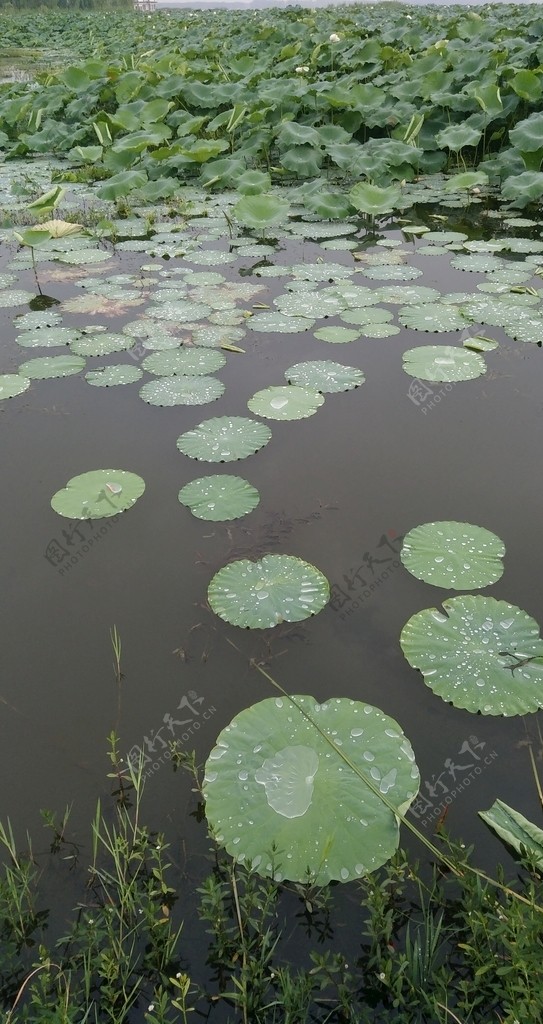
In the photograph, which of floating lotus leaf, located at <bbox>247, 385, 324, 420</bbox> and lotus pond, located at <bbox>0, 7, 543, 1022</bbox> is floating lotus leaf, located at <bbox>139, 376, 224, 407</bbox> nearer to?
lotus pond, located at <bbox>0, 7, 543, 1022</bbox>

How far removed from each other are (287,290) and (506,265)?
5.11 ft

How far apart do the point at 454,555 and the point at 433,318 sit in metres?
2.04

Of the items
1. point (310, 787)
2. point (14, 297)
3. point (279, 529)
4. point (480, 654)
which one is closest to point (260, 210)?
point (14, 297)

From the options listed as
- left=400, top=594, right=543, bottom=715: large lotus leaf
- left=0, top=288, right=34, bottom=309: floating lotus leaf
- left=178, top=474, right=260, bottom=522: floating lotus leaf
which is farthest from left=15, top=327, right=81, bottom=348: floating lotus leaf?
left=400, top=594, right=543, bottom=715: large lotus leaf

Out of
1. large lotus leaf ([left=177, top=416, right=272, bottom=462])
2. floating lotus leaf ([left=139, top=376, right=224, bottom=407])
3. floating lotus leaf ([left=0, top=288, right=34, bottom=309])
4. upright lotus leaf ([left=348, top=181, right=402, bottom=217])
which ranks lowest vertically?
large lotus leaf ([left=177, top=416, right=272, bottom=462])

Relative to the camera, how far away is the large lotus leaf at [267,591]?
194cm

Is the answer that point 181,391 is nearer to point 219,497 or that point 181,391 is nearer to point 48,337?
point 219,497

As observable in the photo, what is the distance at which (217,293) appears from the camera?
424 cm

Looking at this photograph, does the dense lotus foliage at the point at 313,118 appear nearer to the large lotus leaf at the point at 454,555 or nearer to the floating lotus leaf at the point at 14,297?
the floating lotus leaf at the point at 14,297

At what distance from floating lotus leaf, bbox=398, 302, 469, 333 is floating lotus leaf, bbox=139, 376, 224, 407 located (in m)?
1.23

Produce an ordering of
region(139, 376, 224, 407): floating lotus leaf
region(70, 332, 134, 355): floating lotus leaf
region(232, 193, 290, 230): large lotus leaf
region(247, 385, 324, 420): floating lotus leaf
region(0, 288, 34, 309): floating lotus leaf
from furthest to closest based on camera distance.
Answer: region(232, 193, 290, 230): large lotus leaf < region(0, 288, 34, 309): floating lotus leaf < region(70, 332, 134, 355): floating lotus leaf < region(139, 376, 224, 407): floating lotus leaf < region(247, 385, 324, 420): floating lotus leaf

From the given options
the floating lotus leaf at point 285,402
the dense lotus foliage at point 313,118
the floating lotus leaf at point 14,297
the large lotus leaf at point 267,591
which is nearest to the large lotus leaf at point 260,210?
the dense lotus foliage at point 313,118

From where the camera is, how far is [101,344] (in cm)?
360

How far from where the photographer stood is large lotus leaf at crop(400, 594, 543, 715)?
1688mm
